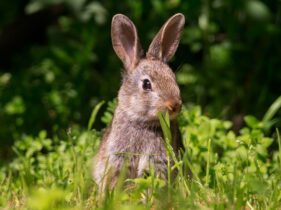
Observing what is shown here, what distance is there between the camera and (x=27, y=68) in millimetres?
6645

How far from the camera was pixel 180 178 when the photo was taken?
3273mm

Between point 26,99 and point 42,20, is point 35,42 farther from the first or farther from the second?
point 26,99

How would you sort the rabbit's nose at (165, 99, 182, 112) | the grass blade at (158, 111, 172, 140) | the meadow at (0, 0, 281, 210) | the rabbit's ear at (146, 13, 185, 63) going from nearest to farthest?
1. the grass blade at (158, 111, 172, 140)
2. the rabbit's nose at (165, 99, 182, 112)
3. the rabbit's ear at (146, 13, 185, 63)
4. the meadow at (0, 0, 281, 210)

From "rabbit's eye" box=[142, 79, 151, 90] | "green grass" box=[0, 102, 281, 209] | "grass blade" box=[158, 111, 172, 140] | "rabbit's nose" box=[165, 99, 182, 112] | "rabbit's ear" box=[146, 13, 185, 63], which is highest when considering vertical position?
"rabbit's ear" box=[146, 13, 185, 63]

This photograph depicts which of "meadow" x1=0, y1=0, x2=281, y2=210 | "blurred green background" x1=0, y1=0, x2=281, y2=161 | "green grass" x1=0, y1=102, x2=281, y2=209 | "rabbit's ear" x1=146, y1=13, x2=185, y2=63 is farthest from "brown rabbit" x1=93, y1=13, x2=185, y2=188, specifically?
"blurred green background" x1=0, y1=0, x2=281, y2=161

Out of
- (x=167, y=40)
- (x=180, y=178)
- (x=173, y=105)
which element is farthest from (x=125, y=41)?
(x=180, y=178)

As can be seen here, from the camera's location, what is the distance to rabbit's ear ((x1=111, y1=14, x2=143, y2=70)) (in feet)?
12.5

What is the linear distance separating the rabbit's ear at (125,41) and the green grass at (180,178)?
0.48 metres

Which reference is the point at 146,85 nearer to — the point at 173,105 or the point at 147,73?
the point at 147,73

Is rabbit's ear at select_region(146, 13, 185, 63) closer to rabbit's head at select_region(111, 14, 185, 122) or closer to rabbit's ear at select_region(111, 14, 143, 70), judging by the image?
rabbit's head at select_region(111, 14, 185, 122)

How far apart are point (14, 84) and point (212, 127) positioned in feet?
9.52

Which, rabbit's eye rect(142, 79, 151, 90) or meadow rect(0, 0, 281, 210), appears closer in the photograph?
rabbit's eye rect(142, 79, 151, 90)

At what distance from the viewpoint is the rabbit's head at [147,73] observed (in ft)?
11.2

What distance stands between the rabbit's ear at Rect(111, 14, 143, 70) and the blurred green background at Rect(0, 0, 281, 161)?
44.9 inches
